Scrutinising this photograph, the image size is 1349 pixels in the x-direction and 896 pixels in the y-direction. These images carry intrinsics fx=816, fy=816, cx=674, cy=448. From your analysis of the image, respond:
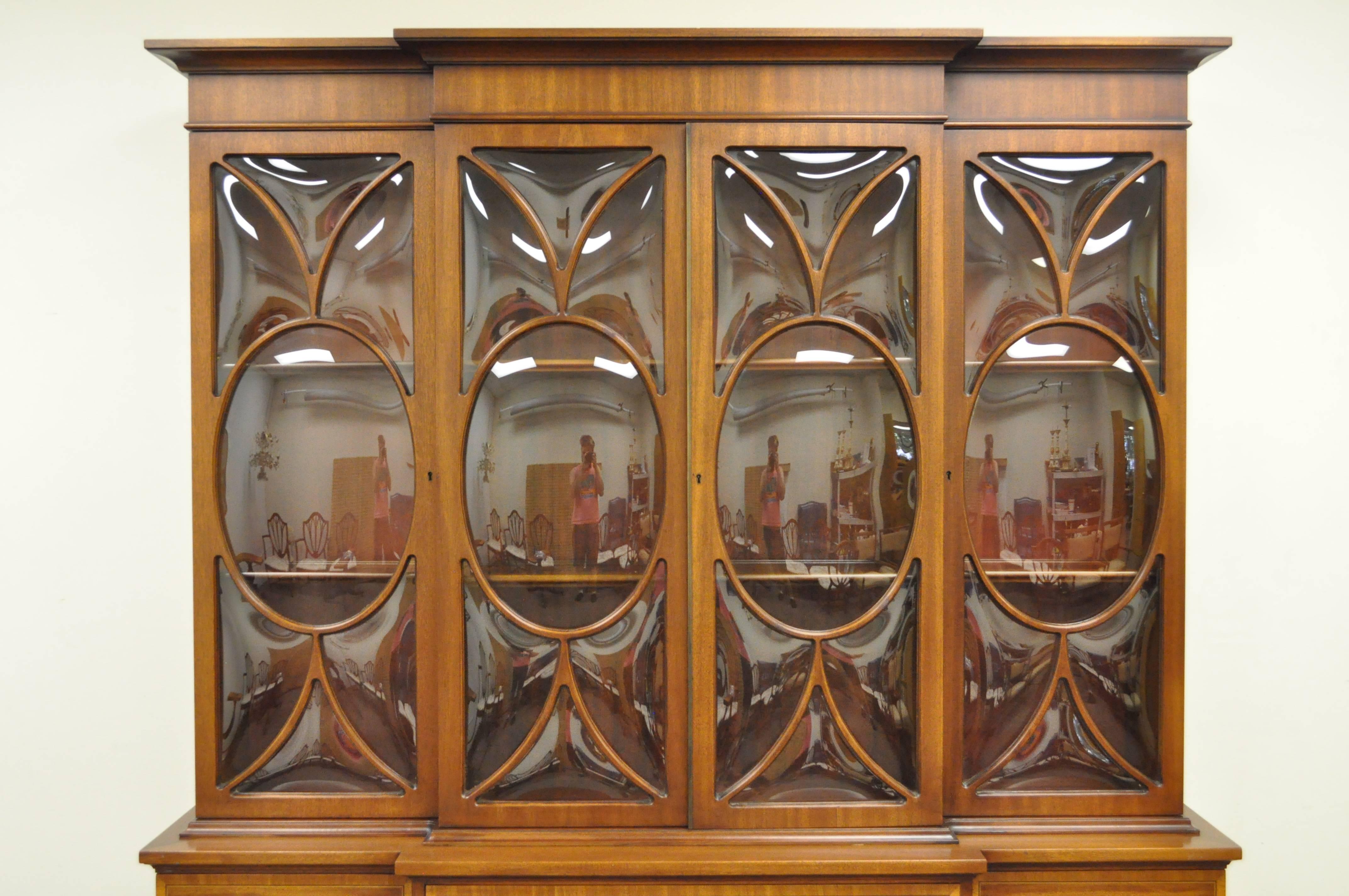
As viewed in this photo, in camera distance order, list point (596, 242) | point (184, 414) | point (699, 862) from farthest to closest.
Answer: point (184, 414) → point (596, 242) → point (699, 862)

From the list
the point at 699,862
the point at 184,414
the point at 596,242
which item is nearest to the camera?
the point at 699,862

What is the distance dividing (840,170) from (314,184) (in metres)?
1.09

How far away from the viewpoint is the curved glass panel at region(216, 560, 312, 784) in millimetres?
1714

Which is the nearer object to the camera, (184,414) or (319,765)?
(319,765)

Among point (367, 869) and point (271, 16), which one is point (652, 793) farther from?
point (271, 16)

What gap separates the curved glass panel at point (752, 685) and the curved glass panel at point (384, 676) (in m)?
0.65

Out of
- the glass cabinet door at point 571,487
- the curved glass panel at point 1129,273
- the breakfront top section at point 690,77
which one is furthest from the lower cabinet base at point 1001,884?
the breakfront top section at point 690,77

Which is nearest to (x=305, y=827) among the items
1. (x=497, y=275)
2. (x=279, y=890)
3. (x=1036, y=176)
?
(x=279, y=890)

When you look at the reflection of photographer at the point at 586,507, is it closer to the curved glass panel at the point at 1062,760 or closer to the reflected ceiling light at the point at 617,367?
the reflected ceiling light at the point at 617,367

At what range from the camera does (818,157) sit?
1.65 m

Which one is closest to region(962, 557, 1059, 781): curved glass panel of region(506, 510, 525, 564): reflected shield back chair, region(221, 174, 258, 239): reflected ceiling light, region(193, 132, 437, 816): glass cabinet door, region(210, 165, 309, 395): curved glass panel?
region(506, 510, 525, 564): reflected shield back chair

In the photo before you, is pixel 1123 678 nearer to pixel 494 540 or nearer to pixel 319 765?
pixel 494 540

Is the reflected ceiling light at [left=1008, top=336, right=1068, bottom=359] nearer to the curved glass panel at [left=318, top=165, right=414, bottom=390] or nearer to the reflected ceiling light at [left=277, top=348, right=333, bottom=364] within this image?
the curved glass panel at [left=318, top=165, right=414, bottom=390]

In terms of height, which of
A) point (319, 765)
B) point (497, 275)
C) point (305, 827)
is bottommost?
point (305, 827)
